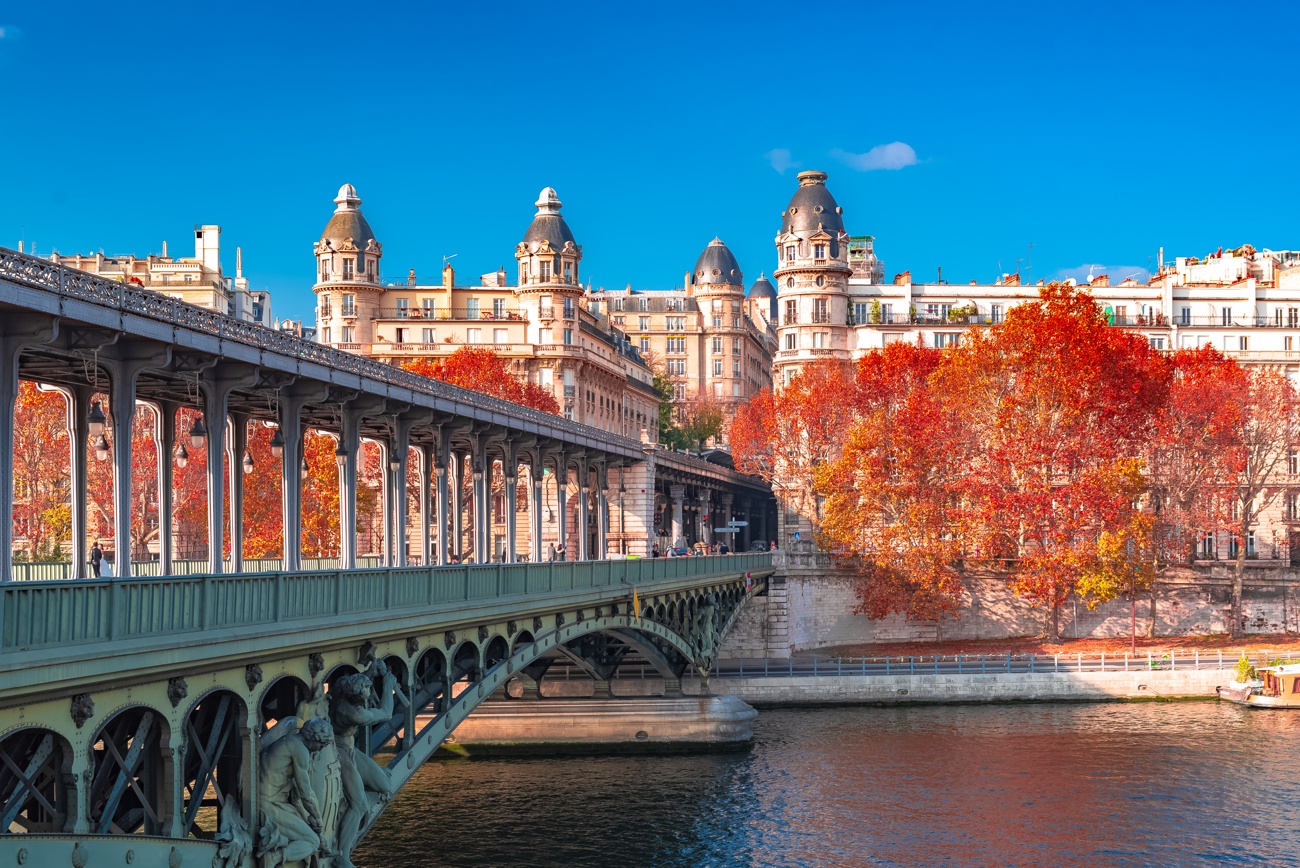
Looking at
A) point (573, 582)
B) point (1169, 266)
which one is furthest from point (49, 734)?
point (1169, 266)

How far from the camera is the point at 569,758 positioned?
50375 mm

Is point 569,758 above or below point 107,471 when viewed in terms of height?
below

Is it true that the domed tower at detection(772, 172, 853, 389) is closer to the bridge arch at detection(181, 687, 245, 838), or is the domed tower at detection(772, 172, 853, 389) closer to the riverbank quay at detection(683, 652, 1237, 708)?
the riverbank quay at detection(683, 652, 1237, 708)

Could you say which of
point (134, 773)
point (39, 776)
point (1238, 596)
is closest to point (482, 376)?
point (1238, 596)

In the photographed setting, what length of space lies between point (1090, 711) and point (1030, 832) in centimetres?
2255

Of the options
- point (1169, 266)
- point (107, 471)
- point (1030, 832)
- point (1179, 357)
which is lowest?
point (1030, 832)

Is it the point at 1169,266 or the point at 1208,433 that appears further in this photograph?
the point at 1169,266

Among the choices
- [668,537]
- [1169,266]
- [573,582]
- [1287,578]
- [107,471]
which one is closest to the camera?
[573,582]

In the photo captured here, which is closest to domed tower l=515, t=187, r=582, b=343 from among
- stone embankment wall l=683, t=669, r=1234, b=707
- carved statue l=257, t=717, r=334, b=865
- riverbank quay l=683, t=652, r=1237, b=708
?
riverbank quay l=683, t=652, r=1237, b=708

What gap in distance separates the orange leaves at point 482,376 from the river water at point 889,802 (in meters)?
42.7

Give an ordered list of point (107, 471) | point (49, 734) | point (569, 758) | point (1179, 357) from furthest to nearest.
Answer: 1. point (1179, 357)
2. point (107, 471)
3. point (569, 758)
4. point (49, 734)

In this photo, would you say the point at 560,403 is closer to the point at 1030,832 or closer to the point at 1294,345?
the point at 1294,345

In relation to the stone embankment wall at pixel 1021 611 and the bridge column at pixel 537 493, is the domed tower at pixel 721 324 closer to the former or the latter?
the stone embankment wall at pixel 1021 611

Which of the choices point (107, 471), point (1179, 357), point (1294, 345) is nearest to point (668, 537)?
point (1179, 357)
